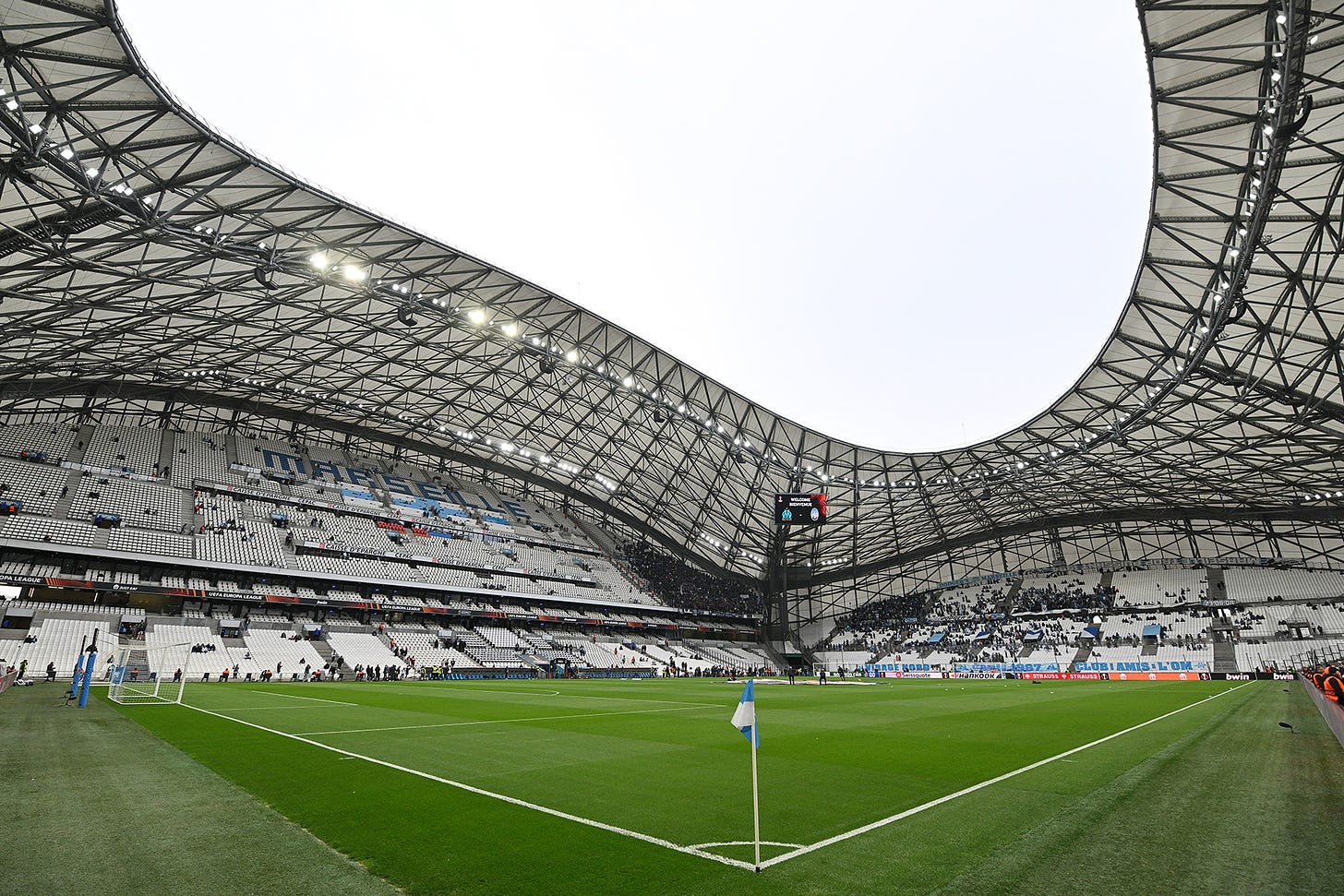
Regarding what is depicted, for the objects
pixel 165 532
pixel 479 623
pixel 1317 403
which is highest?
pixel 1317 403

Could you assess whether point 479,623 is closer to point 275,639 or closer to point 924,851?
point 275,639

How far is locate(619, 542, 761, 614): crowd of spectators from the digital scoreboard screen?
3769 cm

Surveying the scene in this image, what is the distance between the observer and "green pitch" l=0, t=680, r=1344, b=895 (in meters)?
5.14

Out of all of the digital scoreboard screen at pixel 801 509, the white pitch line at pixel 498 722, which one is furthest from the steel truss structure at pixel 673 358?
the white pitch line at pixel 498 722

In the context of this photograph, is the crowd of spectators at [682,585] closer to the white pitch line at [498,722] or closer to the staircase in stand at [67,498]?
the staircase in stand at [67,498]

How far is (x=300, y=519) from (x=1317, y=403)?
68518mm

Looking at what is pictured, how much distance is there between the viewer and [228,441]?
202ft

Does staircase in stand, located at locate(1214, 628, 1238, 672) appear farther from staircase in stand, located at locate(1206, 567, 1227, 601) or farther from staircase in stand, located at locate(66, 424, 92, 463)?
staircase in stand, located at locate(66, 424, 92, 463)

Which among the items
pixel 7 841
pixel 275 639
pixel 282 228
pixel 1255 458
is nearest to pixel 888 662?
pixel 1255 458

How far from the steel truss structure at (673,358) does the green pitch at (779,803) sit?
58.7 feet

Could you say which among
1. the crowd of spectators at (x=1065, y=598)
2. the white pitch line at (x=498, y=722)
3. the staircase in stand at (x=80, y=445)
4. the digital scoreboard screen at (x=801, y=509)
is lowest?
the white pitch line at (x=498, y=722)

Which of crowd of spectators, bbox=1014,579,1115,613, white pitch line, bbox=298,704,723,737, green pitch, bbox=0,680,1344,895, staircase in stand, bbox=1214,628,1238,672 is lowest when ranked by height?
staircase in stand, bbox=1214,628,1238,672

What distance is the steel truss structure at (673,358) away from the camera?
20.2 m

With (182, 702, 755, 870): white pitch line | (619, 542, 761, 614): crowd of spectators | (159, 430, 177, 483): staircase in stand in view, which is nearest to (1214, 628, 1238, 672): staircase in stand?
(619, 542, 761, 614): crowd of spectators
